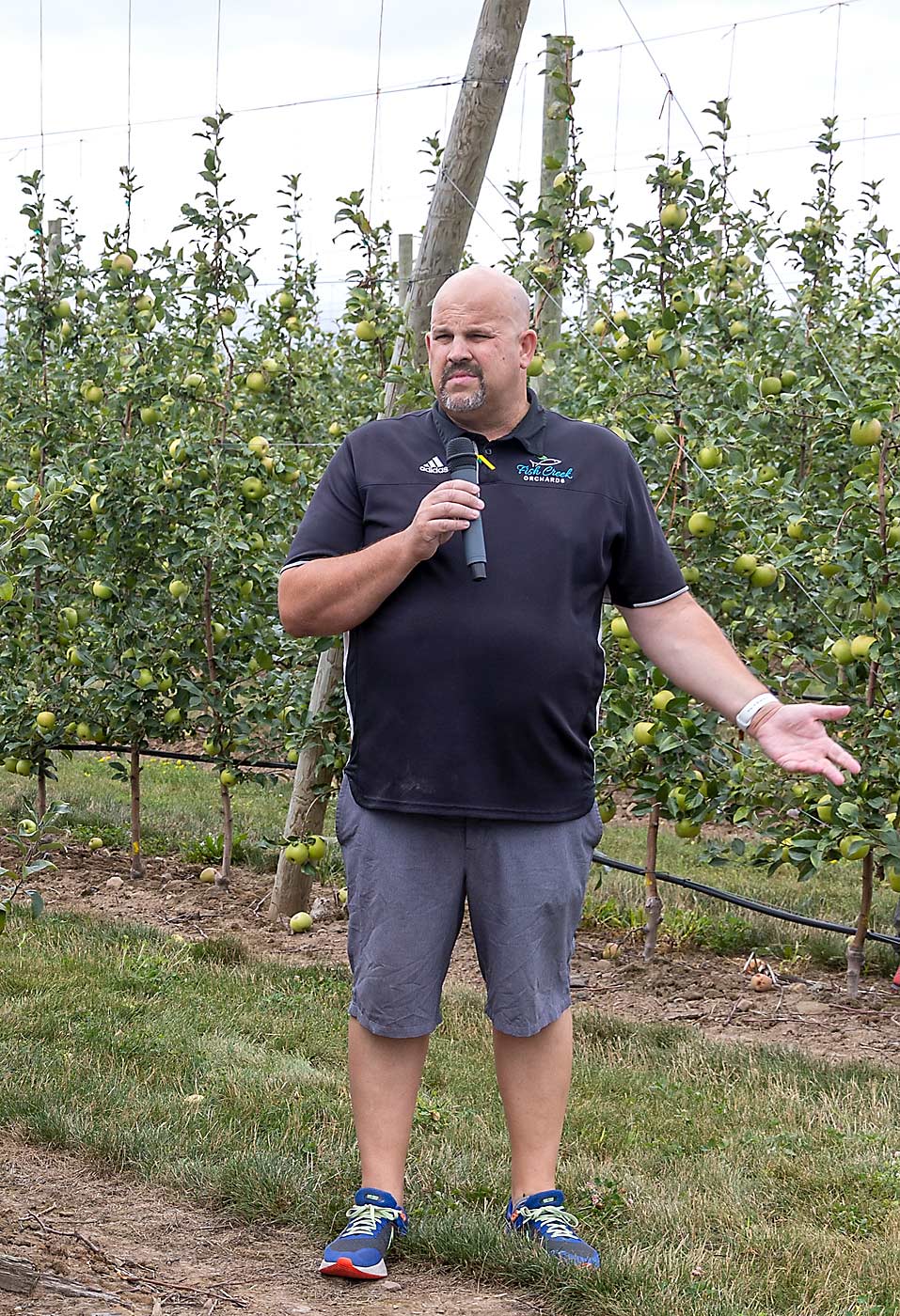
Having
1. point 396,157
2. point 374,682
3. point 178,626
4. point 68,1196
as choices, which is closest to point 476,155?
point 178,626

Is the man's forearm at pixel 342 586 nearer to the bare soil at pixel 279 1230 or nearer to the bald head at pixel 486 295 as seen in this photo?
→ the bald head at pixel 486 295

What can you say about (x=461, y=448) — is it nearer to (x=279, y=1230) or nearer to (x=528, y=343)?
(x=528, y=343)

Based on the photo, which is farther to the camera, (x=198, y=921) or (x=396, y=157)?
(x=396, y=157)

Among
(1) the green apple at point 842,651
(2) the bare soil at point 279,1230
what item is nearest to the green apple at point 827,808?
(1) the green apple at point 842,651

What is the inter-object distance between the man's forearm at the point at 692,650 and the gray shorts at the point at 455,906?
0.35 m

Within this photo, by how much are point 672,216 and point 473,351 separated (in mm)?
2420

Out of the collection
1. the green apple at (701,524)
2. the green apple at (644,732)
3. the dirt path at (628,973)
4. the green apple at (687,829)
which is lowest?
the dirt path at (628,973)

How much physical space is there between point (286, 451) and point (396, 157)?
302 centimetres

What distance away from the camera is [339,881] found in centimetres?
573

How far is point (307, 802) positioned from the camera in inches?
199

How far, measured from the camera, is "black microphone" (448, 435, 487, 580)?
2439mm

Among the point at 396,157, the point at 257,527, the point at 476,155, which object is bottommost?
the point at 257,527

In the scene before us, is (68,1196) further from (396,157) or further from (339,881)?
(396,157)

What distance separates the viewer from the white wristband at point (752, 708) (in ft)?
8.59
